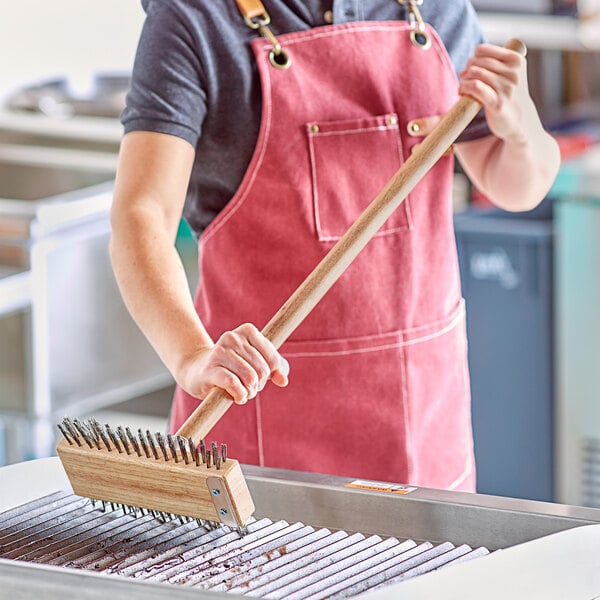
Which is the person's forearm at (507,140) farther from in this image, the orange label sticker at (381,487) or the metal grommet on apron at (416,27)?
the orange label sticker at (381,487)

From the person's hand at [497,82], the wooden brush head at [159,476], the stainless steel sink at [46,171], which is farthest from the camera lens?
the stainless steel sink at [46,171]

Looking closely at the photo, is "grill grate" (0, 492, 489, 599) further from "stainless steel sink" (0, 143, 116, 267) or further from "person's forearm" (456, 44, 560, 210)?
"stainless steel sink" (0, 143, 116, 267)

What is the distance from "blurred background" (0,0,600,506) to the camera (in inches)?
101

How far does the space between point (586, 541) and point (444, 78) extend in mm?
755

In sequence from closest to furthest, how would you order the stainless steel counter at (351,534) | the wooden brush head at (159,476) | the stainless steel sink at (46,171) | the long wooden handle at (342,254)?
1. the stainless steel counter at (351,534)
2. the wooden brush head at (159,476)
3. the long wooden handle at (342,254)
4. the stainless steel sink at (46,171)

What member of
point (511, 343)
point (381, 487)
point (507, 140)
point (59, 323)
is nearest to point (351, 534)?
point (381, 487)

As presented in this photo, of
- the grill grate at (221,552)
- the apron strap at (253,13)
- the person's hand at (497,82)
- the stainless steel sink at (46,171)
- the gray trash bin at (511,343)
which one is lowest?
the gray trash bin at (511,343)

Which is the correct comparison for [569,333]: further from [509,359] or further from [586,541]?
[586,541]

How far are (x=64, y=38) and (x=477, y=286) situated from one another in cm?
161

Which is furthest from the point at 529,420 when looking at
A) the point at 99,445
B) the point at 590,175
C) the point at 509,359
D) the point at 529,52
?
the point at 99,445

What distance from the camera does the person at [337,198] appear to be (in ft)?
5.23

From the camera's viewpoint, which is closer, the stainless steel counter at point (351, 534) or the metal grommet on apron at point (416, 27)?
the stainless steel counter at point (351, 534)

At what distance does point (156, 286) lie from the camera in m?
1.41

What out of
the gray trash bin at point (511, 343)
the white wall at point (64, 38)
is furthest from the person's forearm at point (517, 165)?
the white wall at point (64, 38)
